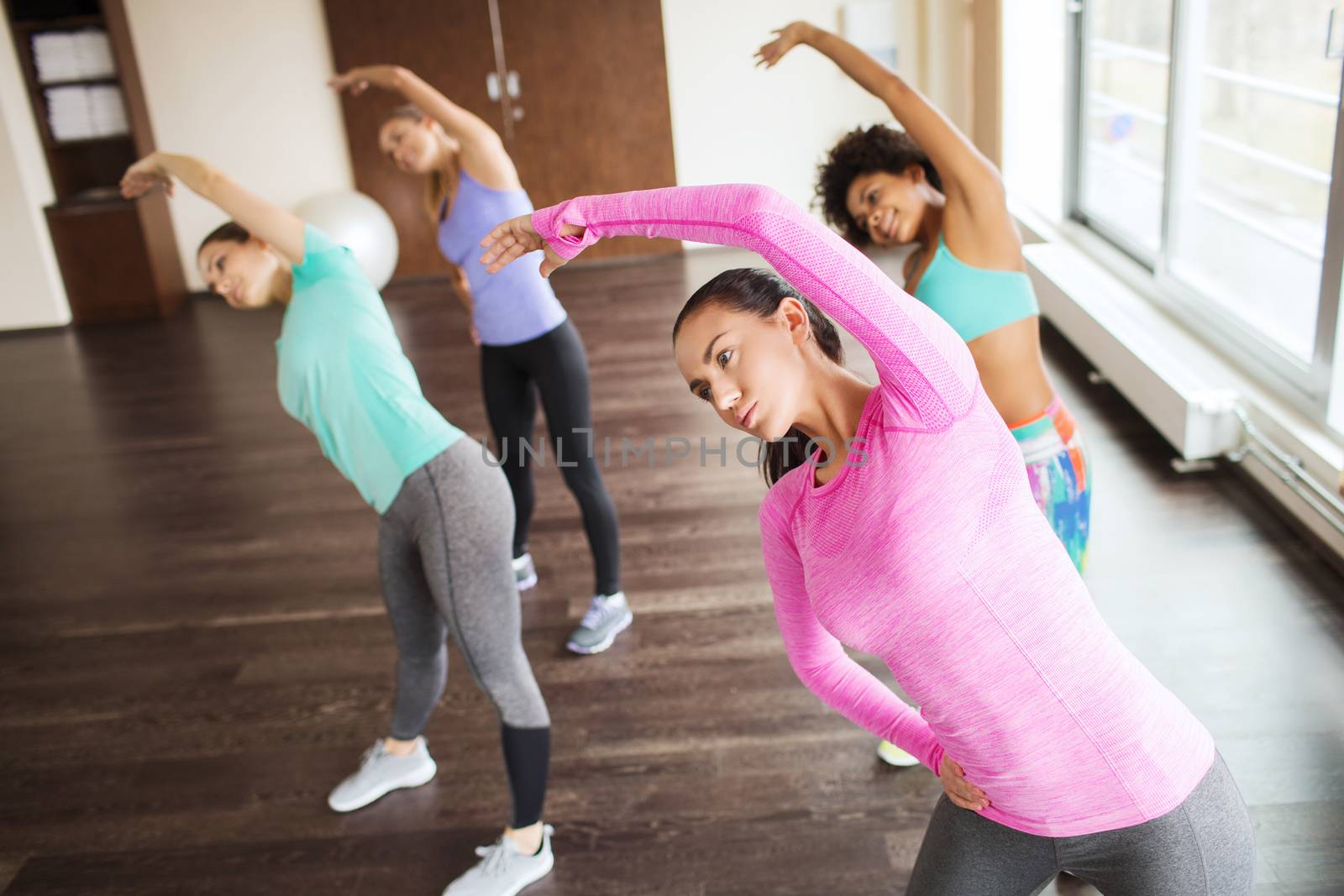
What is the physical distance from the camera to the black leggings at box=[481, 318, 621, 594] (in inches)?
113

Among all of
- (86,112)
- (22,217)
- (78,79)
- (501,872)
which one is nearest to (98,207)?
(22,217)

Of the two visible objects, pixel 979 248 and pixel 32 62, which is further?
pixel 32 62

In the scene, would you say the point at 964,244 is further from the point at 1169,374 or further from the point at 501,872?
the point at 1169,374

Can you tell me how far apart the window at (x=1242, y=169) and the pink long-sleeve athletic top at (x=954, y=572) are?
94.2 inches

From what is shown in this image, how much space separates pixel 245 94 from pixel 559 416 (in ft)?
16.1

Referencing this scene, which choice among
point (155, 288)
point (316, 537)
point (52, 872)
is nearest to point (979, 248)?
point (52, 872)

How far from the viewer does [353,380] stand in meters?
2.00

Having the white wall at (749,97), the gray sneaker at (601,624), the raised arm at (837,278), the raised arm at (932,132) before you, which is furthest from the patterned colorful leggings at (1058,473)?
the white wall at (749,97)

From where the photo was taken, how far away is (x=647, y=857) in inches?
88.6

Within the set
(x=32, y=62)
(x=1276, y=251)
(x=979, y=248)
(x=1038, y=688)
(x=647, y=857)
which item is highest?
(x=32, y=62)

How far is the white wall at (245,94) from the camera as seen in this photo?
21.9 ft

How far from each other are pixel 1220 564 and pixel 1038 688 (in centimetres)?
213

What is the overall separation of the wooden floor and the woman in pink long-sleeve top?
3.10 feet

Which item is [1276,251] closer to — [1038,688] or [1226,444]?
[1226,444]
